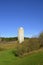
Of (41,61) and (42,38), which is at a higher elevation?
(42,38)

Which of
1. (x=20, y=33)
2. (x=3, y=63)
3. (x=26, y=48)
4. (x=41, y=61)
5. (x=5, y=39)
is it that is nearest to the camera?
(x=41, y=61)

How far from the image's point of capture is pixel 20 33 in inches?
1495

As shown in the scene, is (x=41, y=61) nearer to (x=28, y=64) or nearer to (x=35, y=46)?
(x=28, y=64)

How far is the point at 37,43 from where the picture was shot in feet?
91.3

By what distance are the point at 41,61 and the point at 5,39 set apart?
129 ft

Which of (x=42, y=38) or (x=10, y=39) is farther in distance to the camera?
(x=10, y=39)

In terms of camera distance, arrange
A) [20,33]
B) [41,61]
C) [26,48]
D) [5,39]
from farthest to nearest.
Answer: [5,39] < [20,33] < [26,48] < [41,61]

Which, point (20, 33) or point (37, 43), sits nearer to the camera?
point (37, 43)

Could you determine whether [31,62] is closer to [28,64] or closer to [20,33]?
[28,64]

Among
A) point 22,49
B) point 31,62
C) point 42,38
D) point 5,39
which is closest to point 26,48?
point 22,49

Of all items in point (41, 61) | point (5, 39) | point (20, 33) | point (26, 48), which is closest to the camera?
point (41, 61)

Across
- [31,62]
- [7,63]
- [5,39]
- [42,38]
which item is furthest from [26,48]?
[5,39]

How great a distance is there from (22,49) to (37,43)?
7.26ft

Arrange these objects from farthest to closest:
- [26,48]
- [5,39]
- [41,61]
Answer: [5,39], [26,48], [41,61]
